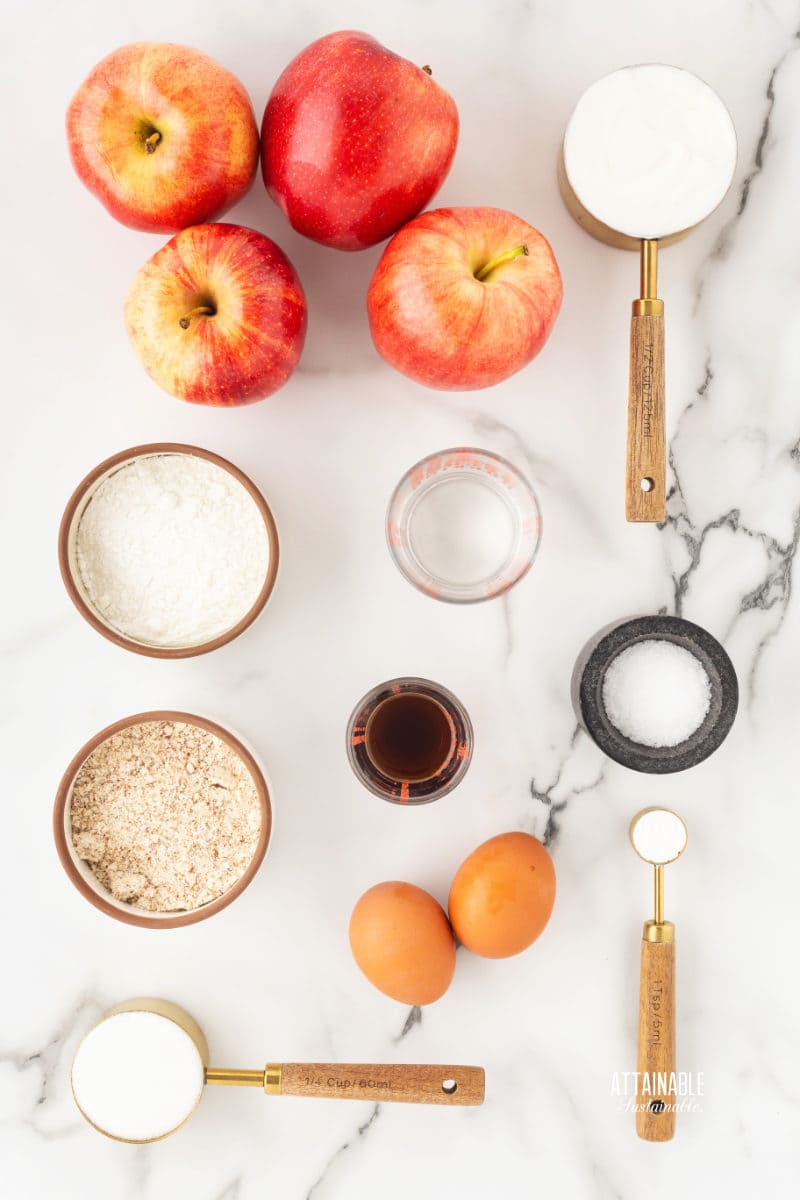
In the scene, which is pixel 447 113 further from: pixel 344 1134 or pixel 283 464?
pixel 344 1134

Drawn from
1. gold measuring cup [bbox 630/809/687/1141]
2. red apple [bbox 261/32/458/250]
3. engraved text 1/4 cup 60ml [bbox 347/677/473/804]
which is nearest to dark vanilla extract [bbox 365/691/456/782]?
engraved text 1/4 cup 60ml [bbox 347/677/473/804]

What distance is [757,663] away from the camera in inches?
37.1

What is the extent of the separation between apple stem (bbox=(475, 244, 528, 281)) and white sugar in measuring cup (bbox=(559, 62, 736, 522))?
0.15 m

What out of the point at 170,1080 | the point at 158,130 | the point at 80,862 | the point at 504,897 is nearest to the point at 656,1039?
the point at 504,897

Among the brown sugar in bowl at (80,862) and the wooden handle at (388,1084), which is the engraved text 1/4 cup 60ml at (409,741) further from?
the wooden handle at (388,1084)

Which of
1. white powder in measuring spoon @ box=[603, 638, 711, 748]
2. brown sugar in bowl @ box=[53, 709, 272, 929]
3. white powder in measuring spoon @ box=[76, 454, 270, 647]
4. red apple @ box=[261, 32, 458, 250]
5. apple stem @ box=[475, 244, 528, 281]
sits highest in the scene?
red apple @ box=[261, 32, 458, 250]

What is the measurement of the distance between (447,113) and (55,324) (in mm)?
425

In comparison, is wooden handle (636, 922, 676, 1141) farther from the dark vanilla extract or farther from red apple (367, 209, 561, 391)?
red apple (367, 209, 561, 391)

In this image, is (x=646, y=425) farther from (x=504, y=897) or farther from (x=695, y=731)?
(x=504, y=897)

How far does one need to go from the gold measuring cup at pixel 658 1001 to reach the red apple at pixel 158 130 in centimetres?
72

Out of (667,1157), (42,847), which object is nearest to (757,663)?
(667,1157)

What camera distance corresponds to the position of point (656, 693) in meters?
0.86

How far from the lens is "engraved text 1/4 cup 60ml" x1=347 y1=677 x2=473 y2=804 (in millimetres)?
878

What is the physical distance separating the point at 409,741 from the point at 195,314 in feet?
1.43
